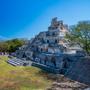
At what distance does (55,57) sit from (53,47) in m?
12.5

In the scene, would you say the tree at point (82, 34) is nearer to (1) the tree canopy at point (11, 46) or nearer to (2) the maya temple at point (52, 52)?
(2) the maya temple at point (52, 52)

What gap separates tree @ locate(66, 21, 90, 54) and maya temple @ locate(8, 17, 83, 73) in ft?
10.0

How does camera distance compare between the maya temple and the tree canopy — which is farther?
the tree canopy

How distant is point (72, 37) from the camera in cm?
4559

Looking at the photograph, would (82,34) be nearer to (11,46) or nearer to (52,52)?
(52,52)

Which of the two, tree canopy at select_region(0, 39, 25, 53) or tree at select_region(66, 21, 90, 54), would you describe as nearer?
tree at select_region(66, 21, 90, 54)

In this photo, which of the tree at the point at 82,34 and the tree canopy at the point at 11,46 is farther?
the tree canopy at the point at 11,46

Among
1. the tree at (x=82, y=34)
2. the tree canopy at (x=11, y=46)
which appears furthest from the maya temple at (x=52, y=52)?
the tree canopy at (x=11, y=46)

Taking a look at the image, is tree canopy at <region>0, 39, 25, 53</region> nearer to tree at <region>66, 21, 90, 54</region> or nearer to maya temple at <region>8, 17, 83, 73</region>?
maya temple at <region>8, 17, 83, 73</region>

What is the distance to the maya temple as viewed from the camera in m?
43.2

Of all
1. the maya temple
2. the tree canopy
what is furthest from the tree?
the tree canopy

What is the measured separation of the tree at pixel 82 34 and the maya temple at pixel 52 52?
3.06 meters

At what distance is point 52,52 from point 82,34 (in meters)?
16.2

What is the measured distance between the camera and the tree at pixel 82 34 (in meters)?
43.5
